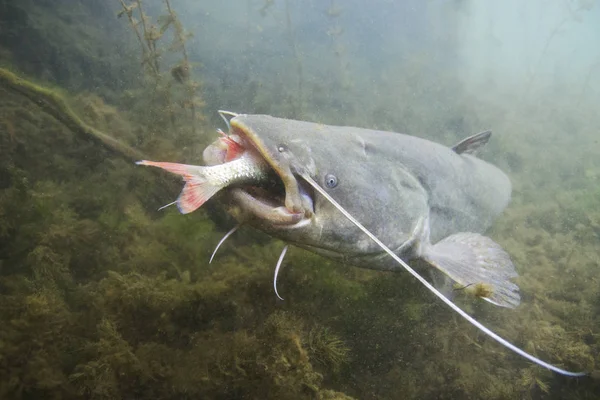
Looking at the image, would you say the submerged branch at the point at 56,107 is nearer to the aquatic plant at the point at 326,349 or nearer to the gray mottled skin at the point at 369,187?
the gray mottled skin at the point at 369,187

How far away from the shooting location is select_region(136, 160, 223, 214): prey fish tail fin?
161 cm

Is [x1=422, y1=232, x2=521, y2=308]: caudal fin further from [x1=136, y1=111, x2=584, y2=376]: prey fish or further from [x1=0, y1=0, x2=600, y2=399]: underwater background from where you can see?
[x1=0, y1=0, x2=600, y2=399]: underwater background

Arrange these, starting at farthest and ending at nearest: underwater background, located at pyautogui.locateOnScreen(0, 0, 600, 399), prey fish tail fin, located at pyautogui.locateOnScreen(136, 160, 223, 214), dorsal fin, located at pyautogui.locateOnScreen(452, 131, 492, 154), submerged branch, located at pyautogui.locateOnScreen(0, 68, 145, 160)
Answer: dorsal fin, located at pyautogui.locateOnScreen(452, 131, 492, 154)
submerged branch, located at pyautogui.locateOnScreen(0, 68, 145, 160)
underwater background, located at pyautogui.locateOnScreen(0, 0, 600, 399)
prey fish tail fin, located at pyautogui.locateOnScreen(136, 160, 223, 214)

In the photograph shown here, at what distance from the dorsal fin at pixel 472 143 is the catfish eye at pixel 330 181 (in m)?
2.50

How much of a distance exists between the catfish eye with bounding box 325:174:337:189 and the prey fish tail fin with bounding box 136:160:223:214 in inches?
28.0

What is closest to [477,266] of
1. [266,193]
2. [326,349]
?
[326,349]

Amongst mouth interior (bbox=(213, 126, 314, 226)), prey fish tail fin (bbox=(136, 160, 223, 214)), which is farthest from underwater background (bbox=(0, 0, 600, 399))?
prey fish tail fin (bbox=(136, 160, 223, 214))

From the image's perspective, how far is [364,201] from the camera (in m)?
2.25

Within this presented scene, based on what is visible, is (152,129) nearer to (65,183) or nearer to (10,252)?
(65,183)

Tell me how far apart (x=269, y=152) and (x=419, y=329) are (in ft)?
8.70

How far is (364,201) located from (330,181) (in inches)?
11.3

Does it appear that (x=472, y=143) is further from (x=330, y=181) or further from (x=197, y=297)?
(x=197, y=297)

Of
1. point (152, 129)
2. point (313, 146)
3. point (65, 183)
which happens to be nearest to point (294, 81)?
point (152, 129)

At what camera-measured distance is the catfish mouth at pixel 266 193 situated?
6.15 ft
